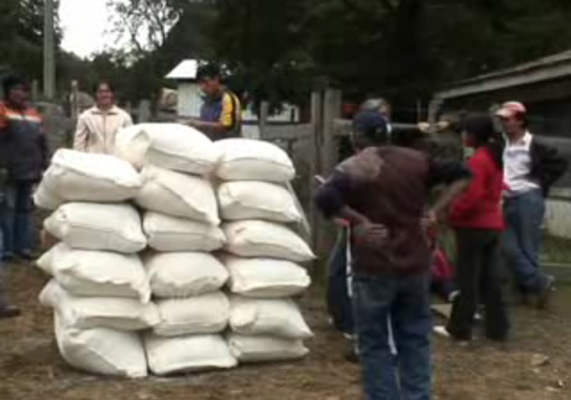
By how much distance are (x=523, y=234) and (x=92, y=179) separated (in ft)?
13.1

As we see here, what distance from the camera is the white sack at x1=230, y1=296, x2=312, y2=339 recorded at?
6934 millimetres

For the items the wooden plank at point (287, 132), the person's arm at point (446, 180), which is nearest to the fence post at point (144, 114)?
the wooden plank at point (287, 132)

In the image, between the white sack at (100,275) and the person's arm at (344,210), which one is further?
the white sack at (100,275)

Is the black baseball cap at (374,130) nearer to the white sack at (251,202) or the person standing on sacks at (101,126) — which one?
the white sack at (251,202)

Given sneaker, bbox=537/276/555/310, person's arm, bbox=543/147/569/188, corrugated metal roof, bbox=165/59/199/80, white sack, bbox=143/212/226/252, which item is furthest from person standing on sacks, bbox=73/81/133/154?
corrugated metal roof, bbox=165/59/199/80

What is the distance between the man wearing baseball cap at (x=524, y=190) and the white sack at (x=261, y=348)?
9.08 feet

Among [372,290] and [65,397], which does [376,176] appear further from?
[65,397]

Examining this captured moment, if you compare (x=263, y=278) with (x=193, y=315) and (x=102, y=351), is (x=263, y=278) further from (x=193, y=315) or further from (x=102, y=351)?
(x=102, y=351)

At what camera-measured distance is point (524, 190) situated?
919 centimetres

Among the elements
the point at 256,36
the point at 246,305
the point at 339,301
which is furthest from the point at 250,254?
the point at 256,36

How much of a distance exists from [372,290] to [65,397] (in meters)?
1.95

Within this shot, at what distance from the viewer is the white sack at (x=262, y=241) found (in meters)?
7.02

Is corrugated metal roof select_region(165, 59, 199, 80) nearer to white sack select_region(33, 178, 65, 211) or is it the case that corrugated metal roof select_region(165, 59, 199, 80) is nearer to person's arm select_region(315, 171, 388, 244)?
white sack select_region(33, 178, 65, 211)

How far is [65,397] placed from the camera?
6.35 meters
